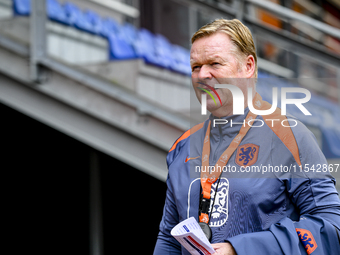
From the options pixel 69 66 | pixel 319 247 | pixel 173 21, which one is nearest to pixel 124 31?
pixel 173 21

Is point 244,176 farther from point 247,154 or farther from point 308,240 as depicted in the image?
point 308,240

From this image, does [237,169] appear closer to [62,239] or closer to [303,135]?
[303,135]

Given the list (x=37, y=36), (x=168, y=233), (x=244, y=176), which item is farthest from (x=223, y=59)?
(x=37, y=36)

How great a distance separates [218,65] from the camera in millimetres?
1349

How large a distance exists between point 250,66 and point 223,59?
0.38 feet

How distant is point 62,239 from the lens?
5.64 metres

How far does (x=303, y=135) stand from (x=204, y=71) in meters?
0.38

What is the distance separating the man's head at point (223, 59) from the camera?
1.35 metres

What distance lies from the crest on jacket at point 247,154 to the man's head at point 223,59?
0.16 meters

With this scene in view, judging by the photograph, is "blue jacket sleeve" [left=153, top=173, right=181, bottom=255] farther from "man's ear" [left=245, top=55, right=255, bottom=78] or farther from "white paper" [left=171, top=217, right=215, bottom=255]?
"man's ear" [left=245, top=55, right=255, bottom=78]

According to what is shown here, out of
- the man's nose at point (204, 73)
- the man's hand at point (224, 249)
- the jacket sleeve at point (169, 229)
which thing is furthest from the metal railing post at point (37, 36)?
the man's hand at point (224, 249)

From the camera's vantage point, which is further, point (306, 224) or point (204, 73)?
point (204, 73)

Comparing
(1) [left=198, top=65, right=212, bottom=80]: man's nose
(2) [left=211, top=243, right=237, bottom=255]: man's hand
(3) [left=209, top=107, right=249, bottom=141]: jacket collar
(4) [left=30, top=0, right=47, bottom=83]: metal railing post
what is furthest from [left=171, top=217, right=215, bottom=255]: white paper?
(4) [left=30, top=0, right=47, bottom=83]: metal railing post

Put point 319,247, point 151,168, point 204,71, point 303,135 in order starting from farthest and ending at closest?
1. point 151,168
2. point 204,71
3. point 303,135
4. point 319,247
